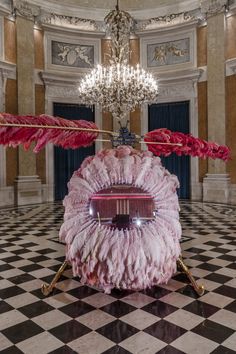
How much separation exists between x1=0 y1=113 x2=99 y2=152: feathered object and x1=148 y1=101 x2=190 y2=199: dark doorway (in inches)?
360

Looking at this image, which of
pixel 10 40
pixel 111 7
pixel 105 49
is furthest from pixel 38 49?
pixel 111 7

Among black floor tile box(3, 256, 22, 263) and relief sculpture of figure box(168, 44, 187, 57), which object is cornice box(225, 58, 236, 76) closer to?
relief sculpture of figure box(168, 44, 187, 57)

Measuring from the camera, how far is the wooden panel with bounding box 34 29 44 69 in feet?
37.4

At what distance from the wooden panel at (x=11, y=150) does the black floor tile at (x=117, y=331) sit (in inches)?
340

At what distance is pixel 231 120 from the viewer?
1058cm

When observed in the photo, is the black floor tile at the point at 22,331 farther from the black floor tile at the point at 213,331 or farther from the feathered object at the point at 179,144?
the feathered object at the point at 179,144

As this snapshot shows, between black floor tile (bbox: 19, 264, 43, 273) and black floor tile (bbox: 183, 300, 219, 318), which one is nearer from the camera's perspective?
black floor tile (bbox: 183, 300, 219, 318)

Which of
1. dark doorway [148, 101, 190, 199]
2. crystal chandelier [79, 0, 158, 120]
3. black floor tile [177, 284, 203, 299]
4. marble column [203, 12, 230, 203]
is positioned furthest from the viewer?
dark doorway [148, 101, 190, 199]

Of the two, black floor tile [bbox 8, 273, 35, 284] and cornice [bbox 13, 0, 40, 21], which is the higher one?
cornice [bbox 13, 0, 40, 21]

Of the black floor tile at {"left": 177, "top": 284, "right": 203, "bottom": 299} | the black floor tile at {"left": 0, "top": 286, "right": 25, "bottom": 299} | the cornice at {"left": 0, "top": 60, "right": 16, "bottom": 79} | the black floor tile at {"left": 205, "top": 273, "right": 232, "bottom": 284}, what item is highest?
the cornice at {"left": 0, "top": 60, "right": 16, "bottom": 79}

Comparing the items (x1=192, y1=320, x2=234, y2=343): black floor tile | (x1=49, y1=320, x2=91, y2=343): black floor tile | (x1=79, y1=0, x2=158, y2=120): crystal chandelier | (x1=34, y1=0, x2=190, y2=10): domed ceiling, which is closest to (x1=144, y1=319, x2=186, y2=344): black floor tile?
(x1=192, y1=320, x2=234, y2=343): black floor tile

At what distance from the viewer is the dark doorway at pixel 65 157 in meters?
12.0

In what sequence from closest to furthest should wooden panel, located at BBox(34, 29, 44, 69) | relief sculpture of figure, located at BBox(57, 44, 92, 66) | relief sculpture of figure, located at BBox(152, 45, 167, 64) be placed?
wooden panel, located at BBox(34, 29, 44, 69)
relief sculpture of figure, located at BBox(57, 44, 92, 66)
relief sculpture of figure, located at BBox(152, 45, 167, 64)

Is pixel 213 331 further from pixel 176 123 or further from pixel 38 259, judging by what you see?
pixel 176 123
